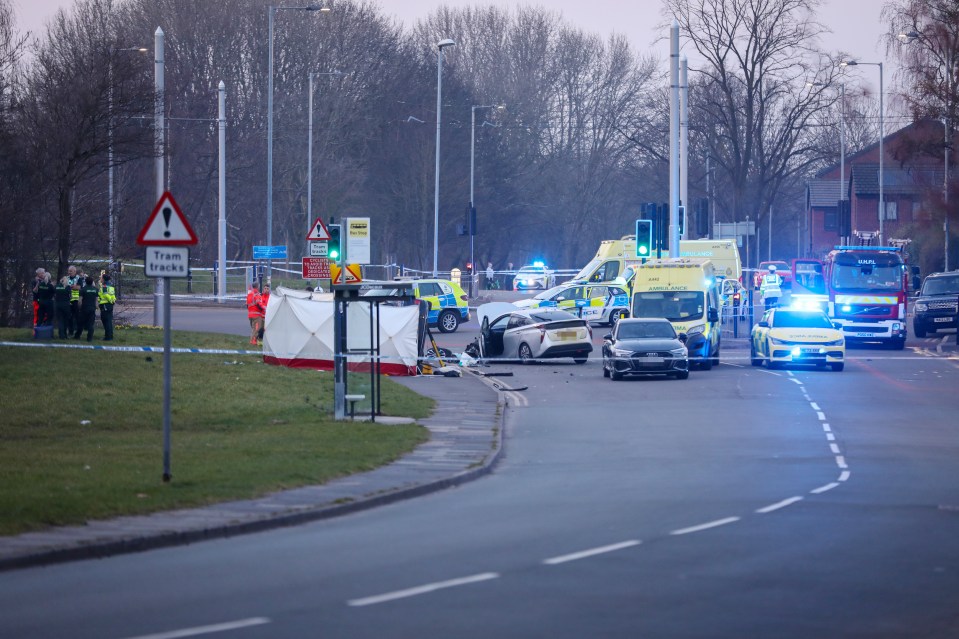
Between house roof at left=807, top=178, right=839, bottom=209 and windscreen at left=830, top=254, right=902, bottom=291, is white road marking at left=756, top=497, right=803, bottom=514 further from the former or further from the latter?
house roof at left=807, top=178, right=839, bottom=209

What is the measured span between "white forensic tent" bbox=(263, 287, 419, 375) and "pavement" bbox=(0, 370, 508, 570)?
882 cm

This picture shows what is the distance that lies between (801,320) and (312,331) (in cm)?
1254

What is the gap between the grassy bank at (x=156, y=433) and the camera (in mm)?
13844

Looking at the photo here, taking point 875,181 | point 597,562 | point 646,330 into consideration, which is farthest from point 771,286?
point 597,562

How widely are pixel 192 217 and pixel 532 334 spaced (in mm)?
39444

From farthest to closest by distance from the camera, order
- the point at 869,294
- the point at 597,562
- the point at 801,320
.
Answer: the point at 869,294 → the point at 801,320 → the point at 597,562

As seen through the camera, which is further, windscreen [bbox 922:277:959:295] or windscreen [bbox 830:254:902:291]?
windscreen [bbox 922:277:959:295]

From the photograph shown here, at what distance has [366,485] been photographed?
15352mm

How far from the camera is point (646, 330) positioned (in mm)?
32188

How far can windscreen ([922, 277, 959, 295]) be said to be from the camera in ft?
152

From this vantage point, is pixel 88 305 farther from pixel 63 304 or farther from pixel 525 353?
pixel 525 353

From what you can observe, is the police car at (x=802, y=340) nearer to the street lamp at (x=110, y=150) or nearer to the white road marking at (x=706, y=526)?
the street lamp at (x=110, y=150)

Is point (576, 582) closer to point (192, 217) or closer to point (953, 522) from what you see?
point (953, 522)

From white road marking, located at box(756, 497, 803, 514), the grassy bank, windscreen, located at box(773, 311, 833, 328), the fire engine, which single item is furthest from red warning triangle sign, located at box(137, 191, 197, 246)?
the fire engine
